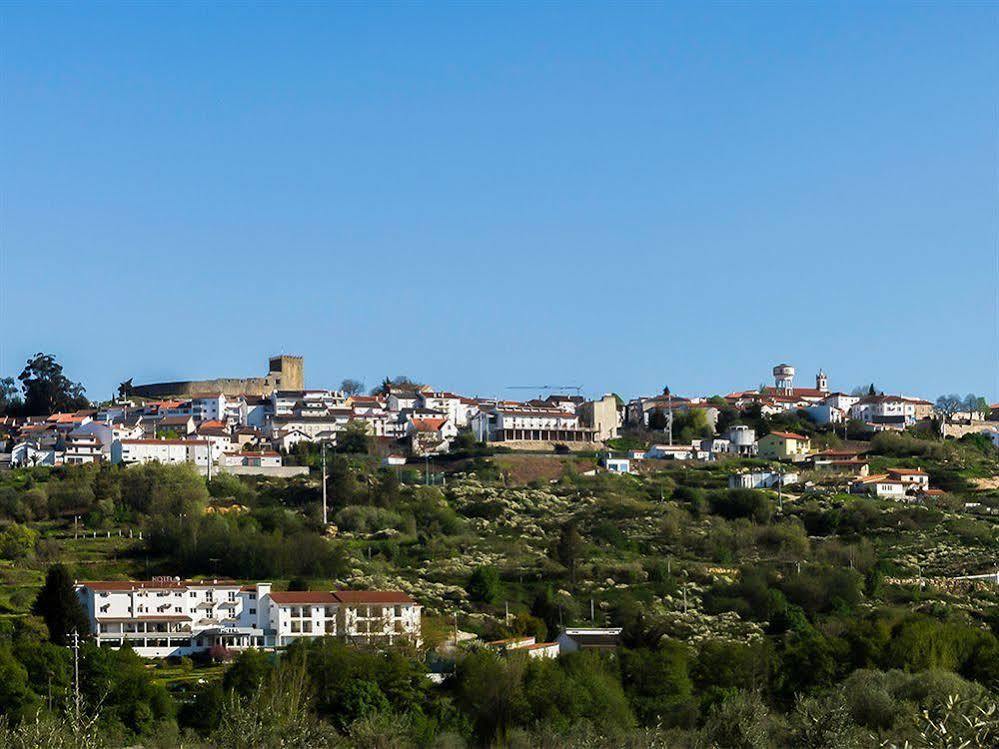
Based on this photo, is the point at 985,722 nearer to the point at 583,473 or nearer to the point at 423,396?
the point at 583,473

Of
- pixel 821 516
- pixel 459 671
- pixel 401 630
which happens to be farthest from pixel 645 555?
pixel 459 671

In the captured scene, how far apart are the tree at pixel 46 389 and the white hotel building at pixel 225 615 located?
1521 inches

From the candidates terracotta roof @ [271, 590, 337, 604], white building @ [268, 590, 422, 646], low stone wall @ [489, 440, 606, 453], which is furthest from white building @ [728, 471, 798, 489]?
terracotta roof @ [271, 590, 337, 604]

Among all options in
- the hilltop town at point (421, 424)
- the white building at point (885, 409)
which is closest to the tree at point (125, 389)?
the hilltop town at point (421, 424)

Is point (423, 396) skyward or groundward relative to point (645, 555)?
skyward

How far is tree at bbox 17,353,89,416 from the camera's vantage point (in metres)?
81.6

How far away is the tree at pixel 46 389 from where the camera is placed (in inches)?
3211

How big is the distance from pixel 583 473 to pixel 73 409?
88.0ft

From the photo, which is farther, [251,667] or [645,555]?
[645,555]

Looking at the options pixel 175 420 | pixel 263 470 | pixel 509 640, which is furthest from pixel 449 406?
pixel 509 640

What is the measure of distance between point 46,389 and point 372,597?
42564 mm

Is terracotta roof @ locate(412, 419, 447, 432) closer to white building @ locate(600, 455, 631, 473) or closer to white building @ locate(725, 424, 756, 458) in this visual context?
white building @ locate(600, 455, 631, 473)

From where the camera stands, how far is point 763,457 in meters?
74.3

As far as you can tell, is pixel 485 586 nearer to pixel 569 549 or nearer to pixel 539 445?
pixel 569 549
